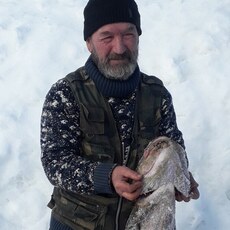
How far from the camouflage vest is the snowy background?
6.36ft

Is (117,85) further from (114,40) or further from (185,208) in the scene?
(185,208)

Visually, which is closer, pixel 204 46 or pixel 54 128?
pixel 54 128

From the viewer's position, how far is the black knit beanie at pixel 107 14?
3.40 meters

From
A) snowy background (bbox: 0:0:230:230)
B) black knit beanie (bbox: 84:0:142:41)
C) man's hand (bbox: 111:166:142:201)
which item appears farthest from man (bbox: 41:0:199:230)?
snowy background (bbox: 0:0:230:230)

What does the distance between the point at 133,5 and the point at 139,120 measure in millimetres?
797

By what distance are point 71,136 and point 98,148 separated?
18 cm

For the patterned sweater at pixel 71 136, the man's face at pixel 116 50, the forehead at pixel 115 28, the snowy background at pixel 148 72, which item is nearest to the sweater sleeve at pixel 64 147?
the patterned sweater at pixel 71 136

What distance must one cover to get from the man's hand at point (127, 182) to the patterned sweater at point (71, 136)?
0.22 feet

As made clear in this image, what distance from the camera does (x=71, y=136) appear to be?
3250 mm

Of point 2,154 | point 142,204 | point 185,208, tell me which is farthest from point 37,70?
point 142,204

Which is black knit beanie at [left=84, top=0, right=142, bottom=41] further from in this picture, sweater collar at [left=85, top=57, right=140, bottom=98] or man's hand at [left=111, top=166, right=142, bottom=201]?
man's hand at [left=111, top=166, right=142, bottom=201]

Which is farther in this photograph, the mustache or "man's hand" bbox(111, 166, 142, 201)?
the mustache

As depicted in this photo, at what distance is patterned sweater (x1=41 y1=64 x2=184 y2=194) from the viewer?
2.98 metres

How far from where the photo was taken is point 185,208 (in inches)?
206
